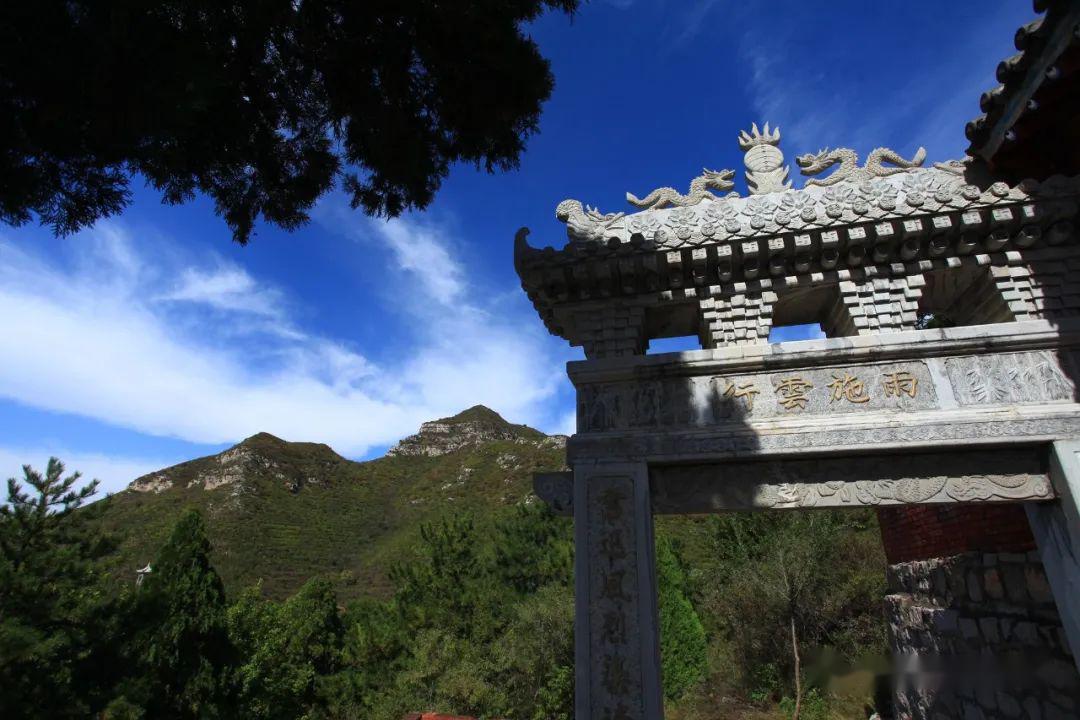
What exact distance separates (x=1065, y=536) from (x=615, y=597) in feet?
9.08

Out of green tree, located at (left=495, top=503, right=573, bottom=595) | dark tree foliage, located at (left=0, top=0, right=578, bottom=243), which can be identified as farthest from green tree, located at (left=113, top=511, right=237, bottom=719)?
green tree, located at (left=495, top=503, right=573, bottom=595)

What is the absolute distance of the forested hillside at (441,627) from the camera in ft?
30.1

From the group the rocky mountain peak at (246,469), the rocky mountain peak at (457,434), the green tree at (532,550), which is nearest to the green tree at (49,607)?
the green tree at (532,550)

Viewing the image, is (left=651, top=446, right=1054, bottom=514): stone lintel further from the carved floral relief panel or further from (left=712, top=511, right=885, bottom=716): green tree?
(left=712, top=511, right=885, bottom=716): green tree

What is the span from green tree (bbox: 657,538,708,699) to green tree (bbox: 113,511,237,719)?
9772 millimetres

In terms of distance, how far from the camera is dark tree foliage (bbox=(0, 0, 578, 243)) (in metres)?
2.72

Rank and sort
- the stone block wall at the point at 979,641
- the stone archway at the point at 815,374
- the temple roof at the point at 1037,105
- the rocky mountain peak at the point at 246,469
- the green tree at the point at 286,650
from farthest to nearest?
the rocky mountain peak at the point at 246,469 < the green tree at the point at 286,650 < the stone block wall at the point at 979,641 < the stone archway at the point at 815,374 < the temple roof at the point at 1037,105

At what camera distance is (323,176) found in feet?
14.0

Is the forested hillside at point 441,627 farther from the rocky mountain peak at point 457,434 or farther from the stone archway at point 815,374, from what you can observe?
the rocky mountain peak at point 457,434

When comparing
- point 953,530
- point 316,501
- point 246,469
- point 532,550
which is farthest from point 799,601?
point 246,469

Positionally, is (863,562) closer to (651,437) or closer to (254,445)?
(651,437)

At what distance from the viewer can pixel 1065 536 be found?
357 centimetres

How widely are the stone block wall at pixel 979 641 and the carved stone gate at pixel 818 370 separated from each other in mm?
230

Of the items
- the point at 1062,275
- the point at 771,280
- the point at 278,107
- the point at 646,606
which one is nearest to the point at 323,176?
the point at 278,107
